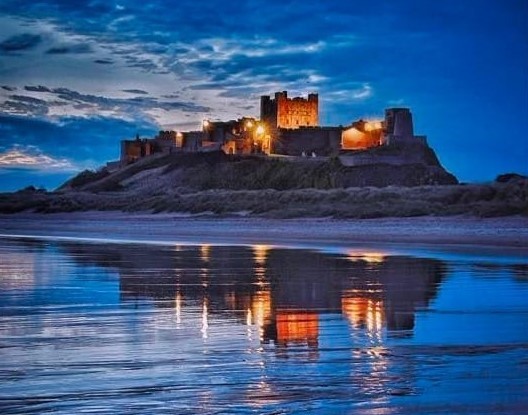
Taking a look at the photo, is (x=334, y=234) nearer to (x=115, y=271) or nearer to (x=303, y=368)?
(x=115, y=271)

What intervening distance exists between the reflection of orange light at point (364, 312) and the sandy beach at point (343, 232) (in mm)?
9857

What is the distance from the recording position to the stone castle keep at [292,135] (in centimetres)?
7969

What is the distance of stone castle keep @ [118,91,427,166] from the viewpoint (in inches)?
3137

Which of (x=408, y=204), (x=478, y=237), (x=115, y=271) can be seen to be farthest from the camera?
(x=408, y=204)

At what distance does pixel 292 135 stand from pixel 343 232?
56395 millimetres

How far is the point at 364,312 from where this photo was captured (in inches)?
343

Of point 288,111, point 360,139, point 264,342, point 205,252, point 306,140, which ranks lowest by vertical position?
point 264,342

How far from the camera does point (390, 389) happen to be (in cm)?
503

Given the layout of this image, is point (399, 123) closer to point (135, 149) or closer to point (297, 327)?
point (135, 149)

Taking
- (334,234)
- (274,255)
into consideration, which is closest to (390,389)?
(274,255)

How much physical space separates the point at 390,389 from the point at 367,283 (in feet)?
22.9

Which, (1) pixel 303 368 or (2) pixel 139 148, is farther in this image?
(2) pixel 139 148

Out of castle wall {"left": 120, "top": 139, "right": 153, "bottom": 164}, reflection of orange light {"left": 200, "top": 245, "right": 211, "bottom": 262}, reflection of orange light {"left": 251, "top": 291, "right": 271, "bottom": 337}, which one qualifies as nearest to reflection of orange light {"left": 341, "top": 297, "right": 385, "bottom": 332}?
reflection of orange light {"left": 251, "top": 291, "right": 271, "bottom": 337}

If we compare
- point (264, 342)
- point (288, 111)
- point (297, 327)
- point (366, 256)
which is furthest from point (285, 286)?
point (288, 111)
